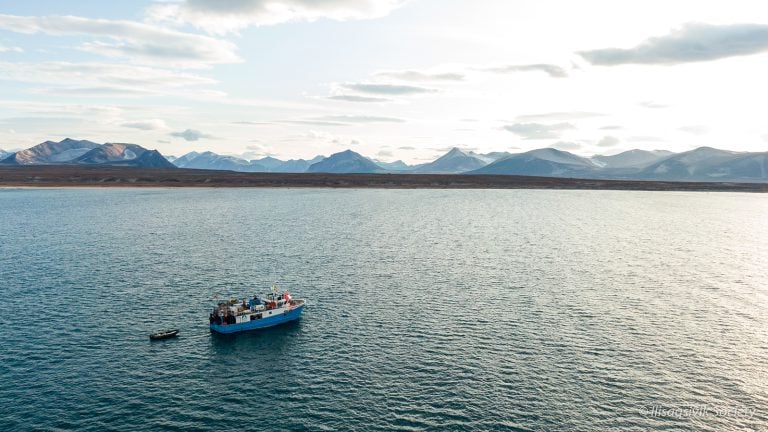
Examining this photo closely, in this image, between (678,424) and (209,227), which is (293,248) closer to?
(209,227)

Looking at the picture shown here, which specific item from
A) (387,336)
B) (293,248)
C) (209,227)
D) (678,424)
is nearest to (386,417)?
(387,336)

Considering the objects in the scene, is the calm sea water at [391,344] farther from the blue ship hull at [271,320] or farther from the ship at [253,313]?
the ship at [253,313]

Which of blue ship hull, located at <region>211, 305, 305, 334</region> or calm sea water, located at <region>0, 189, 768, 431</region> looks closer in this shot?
calm sea water, located at <region>0, 189, 768, 431</region>

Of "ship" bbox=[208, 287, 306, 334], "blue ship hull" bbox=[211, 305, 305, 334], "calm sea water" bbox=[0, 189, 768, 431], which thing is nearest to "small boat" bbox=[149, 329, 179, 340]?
"calm sea water" bbox=[0, 189, 768, 431]

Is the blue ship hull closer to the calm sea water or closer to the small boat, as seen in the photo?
the calm sea water

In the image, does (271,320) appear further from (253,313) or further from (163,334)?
(163,334)

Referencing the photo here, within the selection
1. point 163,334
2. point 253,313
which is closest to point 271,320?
point 253,313

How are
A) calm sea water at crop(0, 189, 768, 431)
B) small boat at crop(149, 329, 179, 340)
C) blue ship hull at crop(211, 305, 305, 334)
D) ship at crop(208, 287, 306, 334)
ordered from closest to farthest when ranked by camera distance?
calm sea water at crop(0, 189, 768, 431) < small boat at crop(149, 329, 179, 340) < ship at crop(208, 287, 306, 334) < blue ship hull at crop(211, 305, 305, 334)
